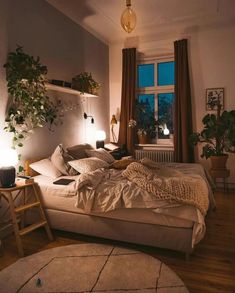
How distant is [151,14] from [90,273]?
12.9 feet

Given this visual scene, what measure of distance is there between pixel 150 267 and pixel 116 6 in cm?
358

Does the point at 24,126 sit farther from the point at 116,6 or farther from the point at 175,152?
the point at 175,152

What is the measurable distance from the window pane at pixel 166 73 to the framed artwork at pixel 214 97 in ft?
2.68

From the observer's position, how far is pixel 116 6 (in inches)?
149

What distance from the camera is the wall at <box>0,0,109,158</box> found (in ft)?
10.2

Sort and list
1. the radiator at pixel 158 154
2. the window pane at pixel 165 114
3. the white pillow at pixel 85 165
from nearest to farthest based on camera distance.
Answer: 1. the white pillow at pixel 85 165
2. the radiator at pixel 158 154
3. the window pane at pixel 165 114

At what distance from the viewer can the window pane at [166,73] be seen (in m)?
5.21

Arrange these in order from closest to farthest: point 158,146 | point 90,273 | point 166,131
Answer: point 90,273
point 158,146
point 166,131

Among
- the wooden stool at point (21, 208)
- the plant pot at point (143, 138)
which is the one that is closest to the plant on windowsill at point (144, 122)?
the plant pot at point (143, 138)

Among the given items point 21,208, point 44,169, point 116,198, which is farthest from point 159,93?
point 21,208

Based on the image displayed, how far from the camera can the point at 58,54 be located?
12.6 feet

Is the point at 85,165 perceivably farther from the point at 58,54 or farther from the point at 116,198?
the point at 58,54

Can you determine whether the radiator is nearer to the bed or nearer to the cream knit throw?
the bed

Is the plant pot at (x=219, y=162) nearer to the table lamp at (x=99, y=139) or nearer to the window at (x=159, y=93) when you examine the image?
the window at (x=159, y=93)
